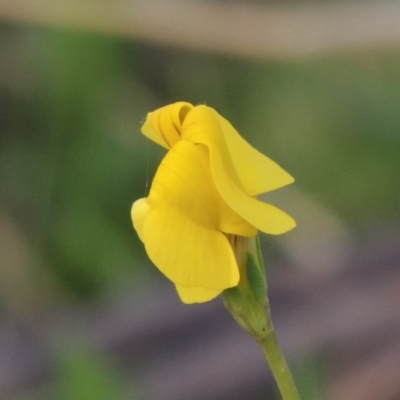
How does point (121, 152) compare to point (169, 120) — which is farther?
point (121, 152)

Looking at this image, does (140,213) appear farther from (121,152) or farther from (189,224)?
(121,152)

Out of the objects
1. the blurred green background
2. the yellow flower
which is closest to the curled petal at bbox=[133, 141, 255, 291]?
the yellow flower

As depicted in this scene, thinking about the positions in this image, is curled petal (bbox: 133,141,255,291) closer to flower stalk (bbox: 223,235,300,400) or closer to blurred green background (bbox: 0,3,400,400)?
flower stalk (bbox: 223,235,300,400)

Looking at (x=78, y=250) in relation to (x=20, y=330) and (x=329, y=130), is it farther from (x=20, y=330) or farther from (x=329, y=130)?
(x=329, y=130)

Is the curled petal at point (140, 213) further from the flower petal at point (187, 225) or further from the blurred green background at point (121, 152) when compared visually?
the blurred green background at point (121, 152)

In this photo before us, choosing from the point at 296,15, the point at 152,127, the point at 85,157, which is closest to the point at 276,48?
the point at 296,15

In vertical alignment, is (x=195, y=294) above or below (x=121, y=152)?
below

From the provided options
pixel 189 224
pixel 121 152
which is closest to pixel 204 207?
pixel 189 224
